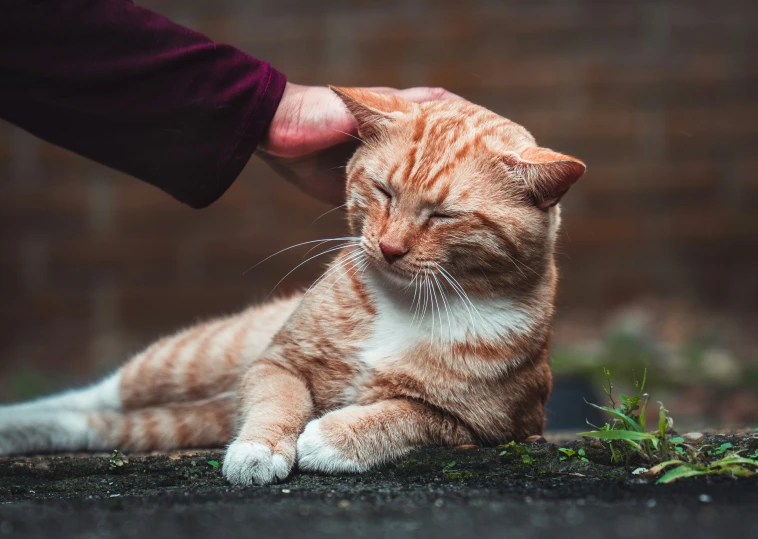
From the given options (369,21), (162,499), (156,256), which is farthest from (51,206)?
(162,499)

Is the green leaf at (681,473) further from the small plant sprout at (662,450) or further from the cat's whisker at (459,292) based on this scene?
the cat's whisker at (459,292)

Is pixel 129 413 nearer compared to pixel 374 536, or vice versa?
pixel 374 536

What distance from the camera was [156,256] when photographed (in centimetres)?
601

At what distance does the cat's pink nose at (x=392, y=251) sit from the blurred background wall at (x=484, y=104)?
3.69m

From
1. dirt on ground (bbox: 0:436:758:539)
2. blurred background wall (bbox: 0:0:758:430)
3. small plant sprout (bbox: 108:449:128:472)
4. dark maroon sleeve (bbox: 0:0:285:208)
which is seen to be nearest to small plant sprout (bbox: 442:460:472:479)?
dirt on ground (bbox: 0:436:758:539)

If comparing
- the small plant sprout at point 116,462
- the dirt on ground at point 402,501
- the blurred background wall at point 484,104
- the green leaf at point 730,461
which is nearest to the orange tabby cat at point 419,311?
the dirt on ground at point 402,501

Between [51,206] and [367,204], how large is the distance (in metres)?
4.26

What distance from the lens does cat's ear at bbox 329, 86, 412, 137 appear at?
2.40m

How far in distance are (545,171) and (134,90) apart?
132cm

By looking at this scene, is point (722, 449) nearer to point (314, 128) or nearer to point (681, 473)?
point (681, 473)

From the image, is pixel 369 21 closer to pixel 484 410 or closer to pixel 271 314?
pixel 271 314

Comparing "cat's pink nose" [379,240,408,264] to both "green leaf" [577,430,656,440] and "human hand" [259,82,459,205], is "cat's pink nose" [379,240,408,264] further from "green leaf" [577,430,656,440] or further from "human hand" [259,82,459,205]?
"green leaf" [577,430,656,440]

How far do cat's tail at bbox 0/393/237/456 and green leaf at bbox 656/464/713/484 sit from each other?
150cm

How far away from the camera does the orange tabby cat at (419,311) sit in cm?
218
